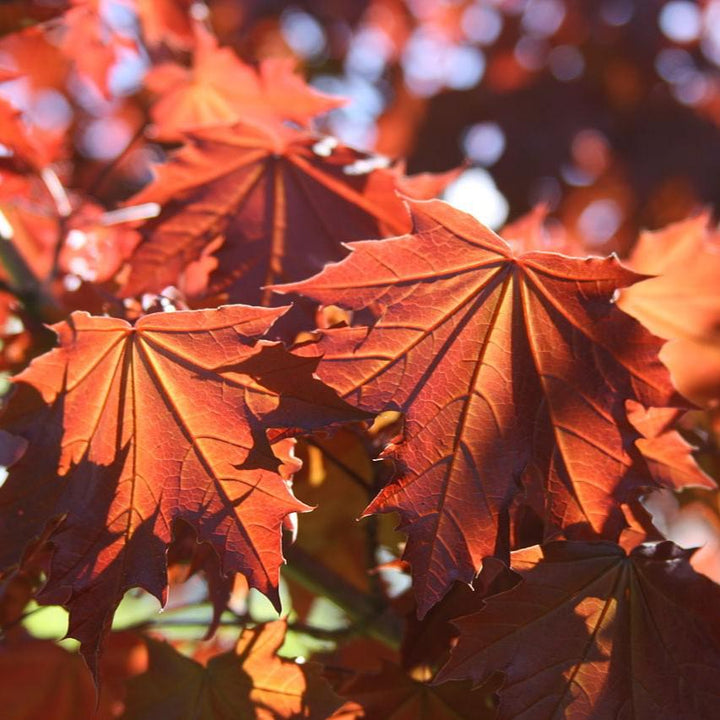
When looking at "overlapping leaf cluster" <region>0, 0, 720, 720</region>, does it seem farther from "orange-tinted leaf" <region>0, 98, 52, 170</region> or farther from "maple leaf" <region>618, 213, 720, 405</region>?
"maple leaf" <region>618, 213, 720, 405</region>

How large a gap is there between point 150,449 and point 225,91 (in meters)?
0.92

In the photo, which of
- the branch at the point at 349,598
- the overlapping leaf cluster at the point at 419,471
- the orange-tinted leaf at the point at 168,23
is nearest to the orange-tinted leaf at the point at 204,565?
the overlapping leaf cluster at the point at 419,471

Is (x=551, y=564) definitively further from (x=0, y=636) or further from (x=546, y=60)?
(x=546, y=60)

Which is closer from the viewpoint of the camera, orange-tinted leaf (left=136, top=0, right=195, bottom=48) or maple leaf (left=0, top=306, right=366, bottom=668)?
maple leaf (left=0, top=306, right=366, bottom=668)

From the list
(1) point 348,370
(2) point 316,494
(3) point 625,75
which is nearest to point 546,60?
(3) point 625,75

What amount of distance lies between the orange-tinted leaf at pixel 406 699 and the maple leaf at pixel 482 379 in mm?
230

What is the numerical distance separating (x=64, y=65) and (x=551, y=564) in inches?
149

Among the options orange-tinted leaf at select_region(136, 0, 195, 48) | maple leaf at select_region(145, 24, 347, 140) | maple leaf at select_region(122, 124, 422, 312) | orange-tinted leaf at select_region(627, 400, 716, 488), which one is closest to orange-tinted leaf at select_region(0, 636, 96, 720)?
maple leaf at select_region(122, 124, 422, 312)

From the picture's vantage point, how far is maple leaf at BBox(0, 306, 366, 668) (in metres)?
0.83

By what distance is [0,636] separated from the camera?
101 centimetres

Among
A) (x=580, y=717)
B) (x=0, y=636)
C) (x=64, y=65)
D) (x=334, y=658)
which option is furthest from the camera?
(x=64, y=65)

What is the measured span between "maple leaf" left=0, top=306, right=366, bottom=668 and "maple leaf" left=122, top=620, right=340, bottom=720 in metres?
0.19

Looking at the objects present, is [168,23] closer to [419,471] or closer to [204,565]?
[204,565]

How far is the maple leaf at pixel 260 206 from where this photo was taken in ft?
3.67
